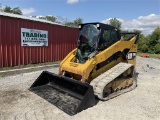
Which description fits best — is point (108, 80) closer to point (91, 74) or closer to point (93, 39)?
point (91, 74)

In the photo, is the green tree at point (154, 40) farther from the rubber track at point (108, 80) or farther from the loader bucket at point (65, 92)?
the loader bucket at point (65, 92)

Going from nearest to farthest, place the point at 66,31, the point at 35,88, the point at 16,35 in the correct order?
the point at 35,88, the point at 16,35, the point at 66,31

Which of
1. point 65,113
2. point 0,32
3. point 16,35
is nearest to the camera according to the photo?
point 65,113

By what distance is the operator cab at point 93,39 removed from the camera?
6506 mm

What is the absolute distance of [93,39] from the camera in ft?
21.8

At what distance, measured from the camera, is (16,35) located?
1019cm

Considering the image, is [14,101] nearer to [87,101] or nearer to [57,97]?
[57,97]

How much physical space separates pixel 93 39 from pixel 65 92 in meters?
1.97

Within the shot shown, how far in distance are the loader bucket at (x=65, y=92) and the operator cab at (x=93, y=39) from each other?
107 cm

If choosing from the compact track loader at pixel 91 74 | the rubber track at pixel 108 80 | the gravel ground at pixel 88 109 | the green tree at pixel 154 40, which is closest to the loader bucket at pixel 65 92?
the compact track loader at pixel 91 74

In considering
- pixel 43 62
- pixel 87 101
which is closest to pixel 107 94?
pixel 87 101

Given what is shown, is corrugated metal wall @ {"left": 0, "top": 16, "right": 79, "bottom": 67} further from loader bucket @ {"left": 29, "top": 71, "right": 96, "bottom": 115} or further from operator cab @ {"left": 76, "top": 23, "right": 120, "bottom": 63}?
operator cab @ {"left": 76, "top": 23, "right": 120, "bottom": 63}

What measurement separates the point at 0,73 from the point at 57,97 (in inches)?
156

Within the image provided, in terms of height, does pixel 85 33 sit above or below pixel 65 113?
above
